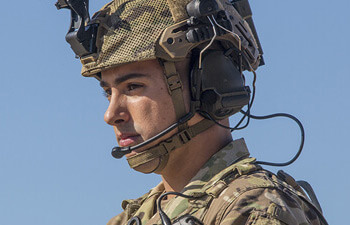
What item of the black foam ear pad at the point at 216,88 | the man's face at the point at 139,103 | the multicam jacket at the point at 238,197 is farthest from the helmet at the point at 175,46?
the multicam jacket at the point at 238,197

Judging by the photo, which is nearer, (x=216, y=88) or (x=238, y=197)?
(x=238, y=197)

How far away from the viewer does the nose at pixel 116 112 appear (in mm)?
8852

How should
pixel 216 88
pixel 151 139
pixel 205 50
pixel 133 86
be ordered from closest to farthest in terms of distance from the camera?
1. pixel 151 139
2. pixel 133 86
3. pixel 216 88
4. pixel 205 50

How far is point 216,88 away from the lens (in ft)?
29.6

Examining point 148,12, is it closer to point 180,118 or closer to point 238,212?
point 180,118

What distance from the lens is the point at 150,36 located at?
890 centimetres

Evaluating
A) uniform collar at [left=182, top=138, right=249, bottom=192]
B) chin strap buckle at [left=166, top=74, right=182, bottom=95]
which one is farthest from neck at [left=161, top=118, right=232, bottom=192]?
chin strap buckle at [left=166, top=74, right=182, bottom=95]

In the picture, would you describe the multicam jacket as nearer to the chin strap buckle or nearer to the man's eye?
the chin strap buckle

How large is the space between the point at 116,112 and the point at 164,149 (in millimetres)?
641

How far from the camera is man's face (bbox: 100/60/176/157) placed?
8812 millimetres

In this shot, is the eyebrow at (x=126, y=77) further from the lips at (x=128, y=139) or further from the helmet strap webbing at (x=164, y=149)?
the helmet strap webbing at (x=164, y=149)

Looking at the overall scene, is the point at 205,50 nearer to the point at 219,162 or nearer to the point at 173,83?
the point at 173,83

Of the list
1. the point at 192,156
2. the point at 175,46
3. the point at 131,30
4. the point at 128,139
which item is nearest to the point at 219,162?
the point at 192,156

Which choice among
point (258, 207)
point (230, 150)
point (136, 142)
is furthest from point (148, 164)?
point (258, 207)
